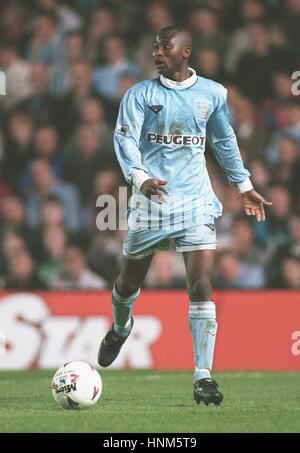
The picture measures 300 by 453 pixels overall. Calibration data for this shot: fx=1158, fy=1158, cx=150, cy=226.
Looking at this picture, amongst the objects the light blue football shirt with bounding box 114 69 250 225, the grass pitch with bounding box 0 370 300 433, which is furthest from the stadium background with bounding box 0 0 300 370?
the light blue football shirt with bounding box 114 69 250 225

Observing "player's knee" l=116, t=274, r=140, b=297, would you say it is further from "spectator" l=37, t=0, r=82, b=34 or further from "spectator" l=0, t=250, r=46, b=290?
"spectator" l=37, t=0, r=82, b=34

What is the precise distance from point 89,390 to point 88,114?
6.49m

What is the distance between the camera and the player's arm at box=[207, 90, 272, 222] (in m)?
7.22

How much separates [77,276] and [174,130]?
4.45m

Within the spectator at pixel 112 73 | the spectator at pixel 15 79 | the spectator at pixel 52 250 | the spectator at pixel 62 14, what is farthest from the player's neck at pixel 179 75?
the spectator at pixel 62 14

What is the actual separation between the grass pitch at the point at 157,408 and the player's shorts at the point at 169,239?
0.93 meters

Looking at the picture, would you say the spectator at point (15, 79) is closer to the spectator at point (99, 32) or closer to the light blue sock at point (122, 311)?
the spectator at point (99, 32)

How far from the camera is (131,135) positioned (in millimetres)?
6914

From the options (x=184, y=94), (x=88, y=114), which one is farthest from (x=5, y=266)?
(x=184, y=94)

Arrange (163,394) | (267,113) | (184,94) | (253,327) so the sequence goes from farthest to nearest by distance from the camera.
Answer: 1. (267,113)
2. (253,327)
3. (163,394)
4. (184,94)

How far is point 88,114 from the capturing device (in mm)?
12539

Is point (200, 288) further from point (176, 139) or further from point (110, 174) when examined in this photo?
point (110, 174)
